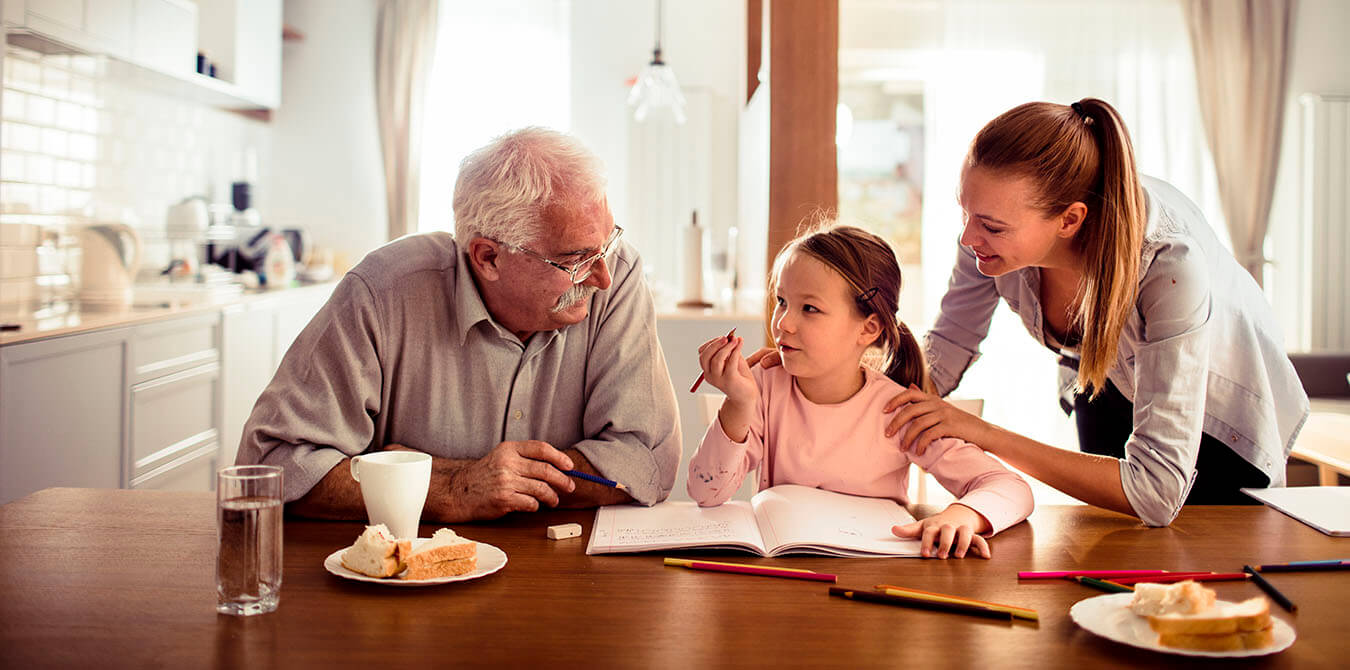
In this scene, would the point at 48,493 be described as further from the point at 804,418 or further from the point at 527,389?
the point at 804,418

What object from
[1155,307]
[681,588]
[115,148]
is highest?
[115,148]

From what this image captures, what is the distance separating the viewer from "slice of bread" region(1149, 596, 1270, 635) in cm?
93

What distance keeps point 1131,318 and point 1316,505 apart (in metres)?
0.37

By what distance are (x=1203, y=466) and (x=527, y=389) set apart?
1143mm

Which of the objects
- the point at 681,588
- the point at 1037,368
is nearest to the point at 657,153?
the point at 1037,368

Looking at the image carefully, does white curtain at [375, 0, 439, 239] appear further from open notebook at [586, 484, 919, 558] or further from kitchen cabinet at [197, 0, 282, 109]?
open notebook at [586, 484, 919, 558]

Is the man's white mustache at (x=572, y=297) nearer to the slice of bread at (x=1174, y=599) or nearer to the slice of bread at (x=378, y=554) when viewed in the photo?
the slice of bread at (x=378, y=554)

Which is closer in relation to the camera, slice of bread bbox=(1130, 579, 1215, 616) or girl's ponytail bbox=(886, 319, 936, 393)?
slice of bread bbox=(1130, 579, 1215, 616)

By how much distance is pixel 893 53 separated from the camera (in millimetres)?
6133

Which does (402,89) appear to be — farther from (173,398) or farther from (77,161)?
(173,398)

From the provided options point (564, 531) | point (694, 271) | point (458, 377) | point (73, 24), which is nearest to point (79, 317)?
point (73, 24)

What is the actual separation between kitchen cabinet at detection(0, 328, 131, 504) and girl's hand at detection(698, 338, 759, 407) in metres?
2.17

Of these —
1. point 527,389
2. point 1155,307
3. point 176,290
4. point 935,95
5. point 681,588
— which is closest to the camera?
point 681,588

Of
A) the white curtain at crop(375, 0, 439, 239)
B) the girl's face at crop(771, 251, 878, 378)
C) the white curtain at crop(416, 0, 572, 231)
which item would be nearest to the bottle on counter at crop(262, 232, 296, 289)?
the white curtain at crop(375, 0, 439, 239)
